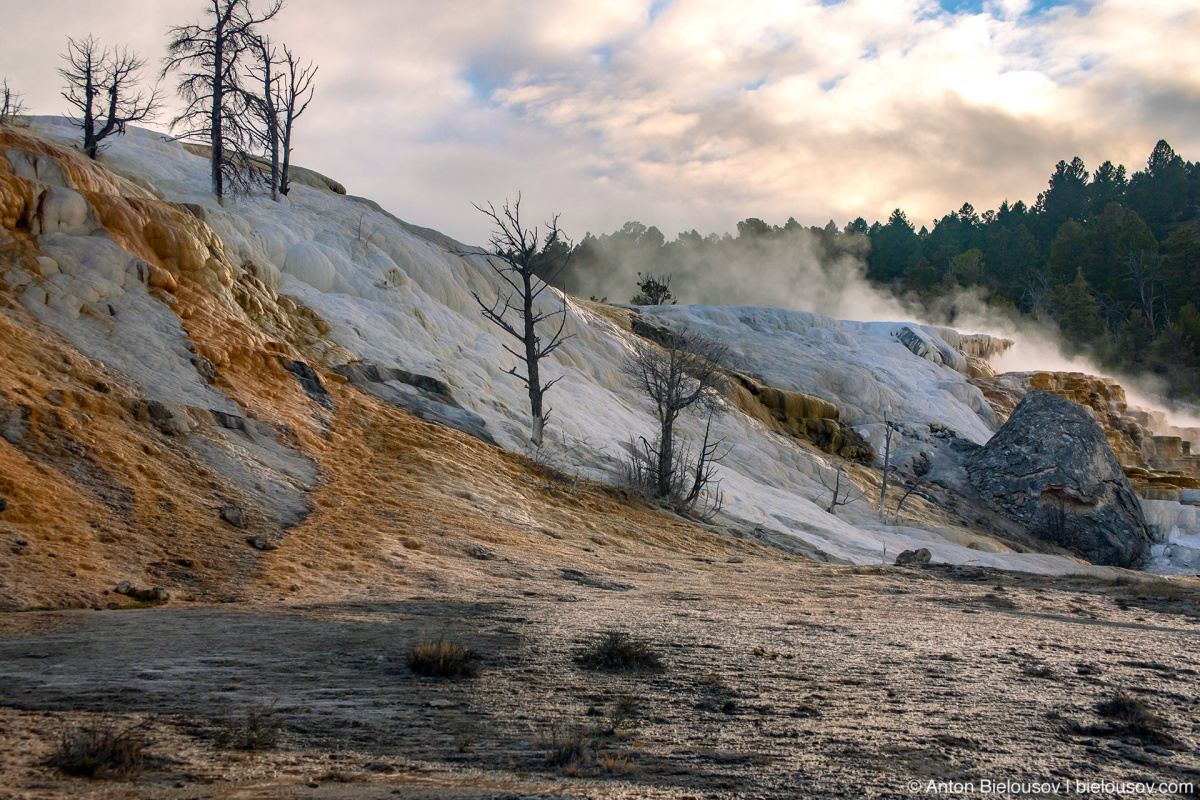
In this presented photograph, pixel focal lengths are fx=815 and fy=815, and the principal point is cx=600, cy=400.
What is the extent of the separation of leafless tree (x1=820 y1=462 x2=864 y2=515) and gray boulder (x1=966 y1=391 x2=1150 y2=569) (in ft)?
18.8

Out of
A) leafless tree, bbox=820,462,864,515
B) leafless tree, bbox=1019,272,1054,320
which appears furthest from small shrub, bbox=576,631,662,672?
leafless tree, bbox=1019,272,1054,320

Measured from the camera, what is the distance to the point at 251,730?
11.8ft

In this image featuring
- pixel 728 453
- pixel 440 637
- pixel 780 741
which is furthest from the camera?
pixel 728 453

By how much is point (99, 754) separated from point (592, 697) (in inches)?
93.4

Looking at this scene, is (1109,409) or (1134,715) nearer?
(1134,715)

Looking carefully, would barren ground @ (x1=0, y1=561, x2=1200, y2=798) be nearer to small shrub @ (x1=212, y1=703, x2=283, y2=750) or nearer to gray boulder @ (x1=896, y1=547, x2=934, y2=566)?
small shrub @ (x1=212, y1=703, x2=283, y2=750)

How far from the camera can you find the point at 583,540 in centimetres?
1302

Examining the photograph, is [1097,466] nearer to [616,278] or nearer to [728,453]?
[728,453]

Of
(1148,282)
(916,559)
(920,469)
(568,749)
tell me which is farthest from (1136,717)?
(1148,282)

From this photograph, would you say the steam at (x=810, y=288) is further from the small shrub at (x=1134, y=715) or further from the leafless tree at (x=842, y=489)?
the small shrub at (x=1134, y=715)

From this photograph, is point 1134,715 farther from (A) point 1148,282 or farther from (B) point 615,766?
(A) point 1148,282

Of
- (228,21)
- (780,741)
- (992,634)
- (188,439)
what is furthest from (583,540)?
(228,21)

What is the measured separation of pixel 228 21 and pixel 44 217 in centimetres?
1286

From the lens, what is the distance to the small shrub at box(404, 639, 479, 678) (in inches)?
189
